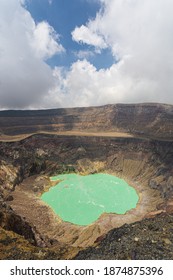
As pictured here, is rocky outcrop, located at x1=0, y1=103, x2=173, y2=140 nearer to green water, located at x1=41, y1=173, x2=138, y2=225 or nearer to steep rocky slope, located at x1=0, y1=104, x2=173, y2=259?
steep rocky slope, located at x1=0, y1=104, x2=173, y2=259

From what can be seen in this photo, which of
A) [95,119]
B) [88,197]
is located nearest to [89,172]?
[88,197]

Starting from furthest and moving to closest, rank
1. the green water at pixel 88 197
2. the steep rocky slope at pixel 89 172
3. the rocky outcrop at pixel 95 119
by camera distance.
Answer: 1. the rocky outcrop at pixel 95 119
2. the green water at pixel 88 197
3. the steep rocky slope at pixel 89 172

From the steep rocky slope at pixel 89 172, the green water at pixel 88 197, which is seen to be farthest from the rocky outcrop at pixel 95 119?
the green water at pixel 88 197

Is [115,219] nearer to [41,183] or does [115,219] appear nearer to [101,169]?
[41,183]

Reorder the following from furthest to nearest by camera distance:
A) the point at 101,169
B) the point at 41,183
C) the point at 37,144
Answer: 1. the point at 37,144
2. the point at 101,169
3. the point at 41,183

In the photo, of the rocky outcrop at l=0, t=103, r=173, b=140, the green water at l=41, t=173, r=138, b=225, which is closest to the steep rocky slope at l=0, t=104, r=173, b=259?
the rocky outcrop at l=0, t=103, r=173, b=140

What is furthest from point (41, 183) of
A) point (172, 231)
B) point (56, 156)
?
point (172, 231)

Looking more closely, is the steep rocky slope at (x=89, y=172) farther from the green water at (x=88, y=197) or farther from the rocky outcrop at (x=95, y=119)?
the green water at (x=88, y=197)
